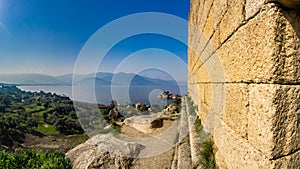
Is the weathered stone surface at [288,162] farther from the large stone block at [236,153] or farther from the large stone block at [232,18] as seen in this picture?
the large stone block at [232,18]

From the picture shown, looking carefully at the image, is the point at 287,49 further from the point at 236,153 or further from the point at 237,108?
Result: the point at 236,153

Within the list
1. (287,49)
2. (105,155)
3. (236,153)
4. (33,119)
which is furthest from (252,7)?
(33,119)

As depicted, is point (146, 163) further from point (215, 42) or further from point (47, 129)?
point (47, 129)

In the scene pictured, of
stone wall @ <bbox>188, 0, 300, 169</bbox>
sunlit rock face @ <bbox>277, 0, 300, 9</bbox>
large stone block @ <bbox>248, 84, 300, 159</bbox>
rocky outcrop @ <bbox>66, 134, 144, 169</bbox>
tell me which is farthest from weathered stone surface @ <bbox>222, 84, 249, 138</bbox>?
rocky outcrop @ <bbox>66, 134, 144, 169</bbox>

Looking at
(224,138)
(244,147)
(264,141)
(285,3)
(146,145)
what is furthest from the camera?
(146,145)

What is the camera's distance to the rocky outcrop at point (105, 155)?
227 inches

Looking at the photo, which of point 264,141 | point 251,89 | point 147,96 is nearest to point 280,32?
point 251,89

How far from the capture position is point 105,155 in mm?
6043

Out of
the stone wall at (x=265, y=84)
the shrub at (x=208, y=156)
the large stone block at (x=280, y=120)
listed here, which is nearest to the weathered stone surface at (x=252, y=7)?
the stone wall at (x=265, y=84)

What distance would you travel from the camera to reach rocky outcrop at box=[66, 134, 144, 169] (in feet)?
18.9

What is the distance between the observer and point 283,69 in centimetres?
148

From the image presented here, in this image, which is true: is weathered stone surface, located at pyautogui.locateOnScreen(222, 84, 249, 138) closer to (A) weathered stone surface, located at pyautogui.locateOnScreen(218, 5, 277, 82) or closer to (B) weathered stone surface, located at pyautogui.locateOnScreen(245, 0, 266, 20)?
(A) weathered stone surface, located at pyautogui.locateOnScreen(218, 5, 277, 82)

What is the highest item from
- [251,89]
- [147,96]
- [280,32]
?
A: [280,32]

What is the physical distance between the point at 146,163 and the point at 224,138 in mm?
3788
